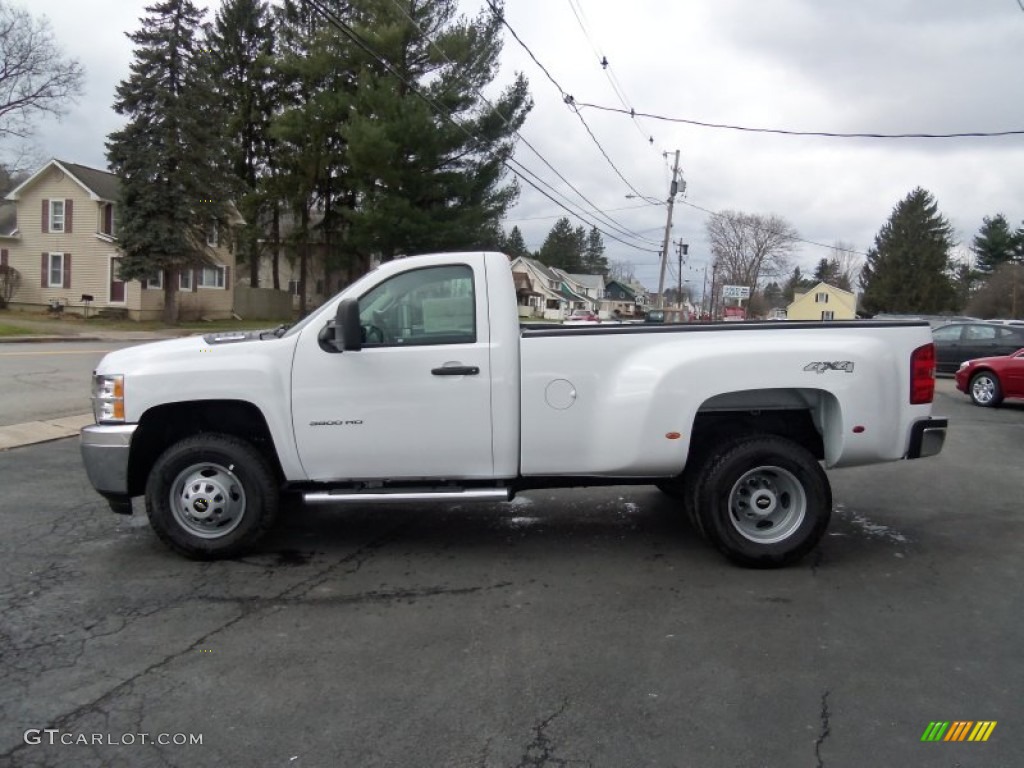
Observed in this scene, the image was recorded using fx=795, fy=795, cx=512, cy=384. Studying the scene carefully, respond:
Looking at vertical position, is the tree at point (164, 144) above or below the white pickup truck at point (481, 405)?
above

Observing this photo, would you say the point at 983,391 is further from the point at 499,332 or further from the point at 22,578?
the point at 22,578

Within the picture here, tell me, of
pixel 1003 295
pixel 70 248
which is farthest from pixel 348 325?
pixel 1003 295

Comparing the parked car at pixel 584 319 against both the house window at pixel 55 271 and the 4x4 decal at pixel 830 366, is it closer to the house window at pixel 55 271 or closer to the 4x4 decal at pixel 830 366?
the 4x4 decal at pixel 830 366

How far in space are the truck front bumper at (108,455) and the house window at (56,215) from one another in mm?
38159

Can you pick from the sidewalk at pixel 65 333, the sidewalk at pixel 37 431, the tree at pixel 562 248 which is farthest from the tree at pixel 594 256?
the sidewalk at pixel 37 431

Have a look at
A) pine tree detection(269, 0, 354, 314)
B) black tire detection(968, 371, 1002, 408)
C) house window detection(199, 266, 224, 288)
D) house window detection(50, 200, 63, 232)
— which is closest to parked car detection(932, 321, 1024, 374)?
black tire detection(968, 371, 1002, 408)

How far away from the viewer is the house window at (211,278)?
41.3 metres

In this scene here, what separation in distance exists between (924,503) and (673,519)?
2503 millimetres

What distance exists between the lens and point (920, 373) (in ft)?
16.8

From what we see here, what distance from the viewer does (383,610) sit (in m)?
4.44

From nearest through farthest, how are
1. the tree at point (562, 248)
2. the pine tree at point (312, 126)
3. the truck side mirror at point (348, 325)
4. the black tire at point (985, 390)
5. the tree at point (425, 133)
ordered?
the truck side mirror at point (348, 325) < the black tire at point (985, 390) < the tree at point (425, 133) < the pine tree at point (312, 126) < the tree at point (562, 248)

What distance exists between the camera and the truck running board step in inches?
196

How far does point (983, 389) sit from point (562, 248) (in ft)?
375

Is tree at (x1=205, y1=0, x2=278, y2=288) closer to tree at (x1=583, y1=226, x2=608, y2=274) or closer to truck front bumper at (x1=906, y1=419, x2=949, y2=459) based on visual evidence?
truck front bumper at (x1=906, y1=419, x2=949, y2=459)
